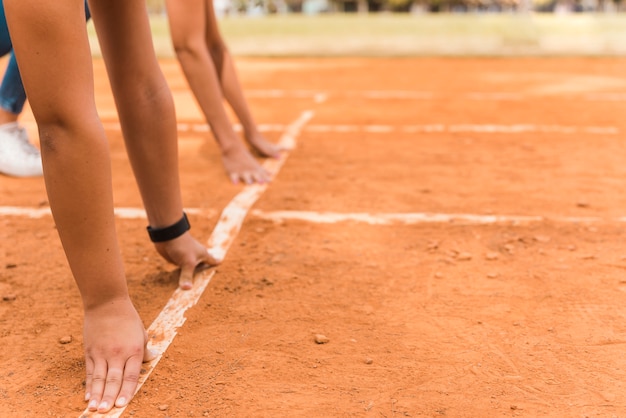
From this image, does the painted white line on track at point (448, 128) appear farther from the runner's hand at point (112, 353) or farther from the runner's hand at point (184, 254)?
the runner's hand at point (112, 353)

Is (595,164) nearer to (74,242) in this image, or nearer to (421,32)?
(74,242)

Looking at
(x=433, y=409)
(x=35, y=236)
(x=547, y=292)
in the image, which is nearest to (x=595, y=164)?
(x=547, y=292)

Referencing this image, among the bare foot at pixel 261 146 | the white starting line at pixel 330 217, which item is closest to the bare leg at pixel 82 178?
the white starting line at pixel 330 217

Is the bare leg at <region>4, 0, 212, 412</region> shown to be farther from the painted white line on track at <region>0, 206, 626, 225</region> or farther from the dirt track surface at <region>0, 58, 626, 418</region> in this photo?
the painted white line on track at <region>0, 206, 626, 225</region>

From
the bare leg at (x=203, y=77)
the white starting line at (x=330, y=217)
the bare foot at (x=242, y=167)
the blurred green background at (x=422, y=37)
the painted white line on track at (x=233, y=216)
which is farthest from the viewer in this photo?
the blurred green background at (x=422, y=37)

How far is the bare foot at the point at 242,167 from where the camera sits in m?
3.11

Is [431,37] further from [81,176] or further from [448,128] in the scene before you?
[81,176]

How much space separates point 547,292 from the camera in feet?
6.40

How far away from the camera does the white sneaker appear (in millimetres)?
3197

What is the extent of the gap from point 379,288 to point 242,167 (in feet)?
4.49

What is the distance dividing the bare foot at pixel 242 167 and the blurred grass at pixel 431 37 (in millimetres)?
6969

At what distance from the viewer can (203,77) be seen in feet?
10.1

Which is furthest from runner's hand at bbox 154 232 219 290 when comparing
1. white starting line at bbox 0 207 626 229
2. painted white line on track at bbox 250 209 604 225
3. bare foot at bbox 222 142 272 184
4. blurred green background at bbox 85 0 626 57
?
blurred green background at bbox 85 0 626 57

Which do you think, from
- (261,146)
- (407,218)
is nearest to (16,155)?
(261,146)
